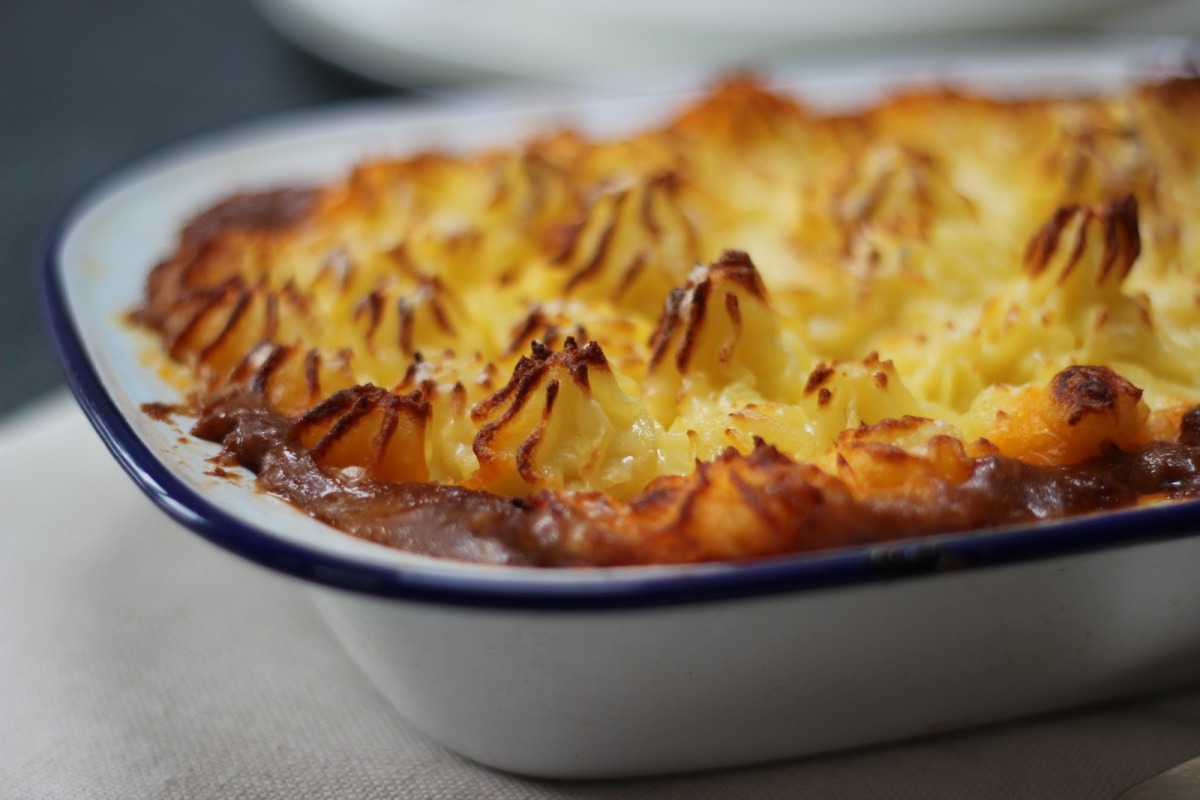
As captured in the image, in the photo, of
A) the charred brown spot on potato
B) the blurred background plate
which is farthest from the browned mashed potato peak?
the blurred background plate

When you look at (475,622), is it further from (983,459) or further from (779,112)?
(779,112)

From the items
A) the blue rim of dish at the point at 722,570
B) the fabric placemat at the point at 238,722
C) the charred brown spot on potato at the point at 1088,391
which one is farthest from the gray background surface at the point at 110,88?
the charred brown spot on potato at the point at 1088,391

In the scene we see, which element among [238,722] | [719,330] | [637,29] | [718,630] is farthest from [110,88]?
[718,630]

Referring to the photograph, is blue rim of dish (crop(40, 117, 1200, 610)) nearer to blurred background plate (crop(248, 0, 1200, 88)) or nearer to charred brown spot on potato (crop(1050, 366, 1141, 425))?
charred brown spot on potato (crop(1050, 366, 1141, 425))

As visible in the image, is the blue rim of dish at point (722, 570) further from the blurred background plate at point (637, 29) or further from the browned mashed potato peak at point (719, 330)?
the blurred background plate at point (637, 29)

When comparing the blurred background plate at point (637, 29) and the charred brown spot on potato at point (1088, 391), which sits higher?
the blurred background plate at point (637, 29)

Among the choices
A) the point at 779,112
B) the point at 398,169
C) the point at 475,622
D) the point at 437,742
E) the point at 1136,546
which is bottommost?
the point at 437,742

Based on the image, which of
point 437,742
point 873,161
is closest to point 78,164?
point 873,161
